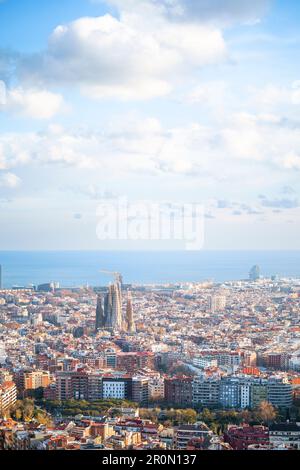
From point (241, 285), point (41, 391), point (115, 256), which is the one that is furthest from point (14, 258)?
point (241, 285)

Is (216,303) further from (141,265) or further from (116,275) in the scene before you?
(141,265)

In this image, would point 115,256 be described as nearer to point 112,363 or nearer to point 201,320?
point 112,363

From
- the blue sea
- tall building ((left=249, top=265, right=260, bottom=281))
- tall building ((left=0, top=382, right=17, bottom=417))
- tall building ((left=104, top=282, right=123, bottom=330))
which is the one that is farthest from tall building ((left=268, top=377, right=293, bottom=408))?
tall building ((left=249, top=265, right=260, bottom=281))

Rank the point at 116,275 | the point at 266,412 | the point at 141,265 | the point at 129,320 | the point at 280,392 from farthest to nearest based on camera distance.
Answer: the point at 116,275, the point at 129,320, the point at 141,265, the point at 280,392, the point at 266,412

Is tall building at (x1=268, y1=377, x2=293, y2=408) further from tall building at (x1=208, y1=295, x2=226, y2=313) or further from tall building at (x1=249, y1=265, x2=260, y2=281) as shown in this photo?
tall building at (x1=249, y1=265, x2=260, y2=281)

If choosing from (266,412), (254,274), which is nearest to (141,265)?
(254,274)
